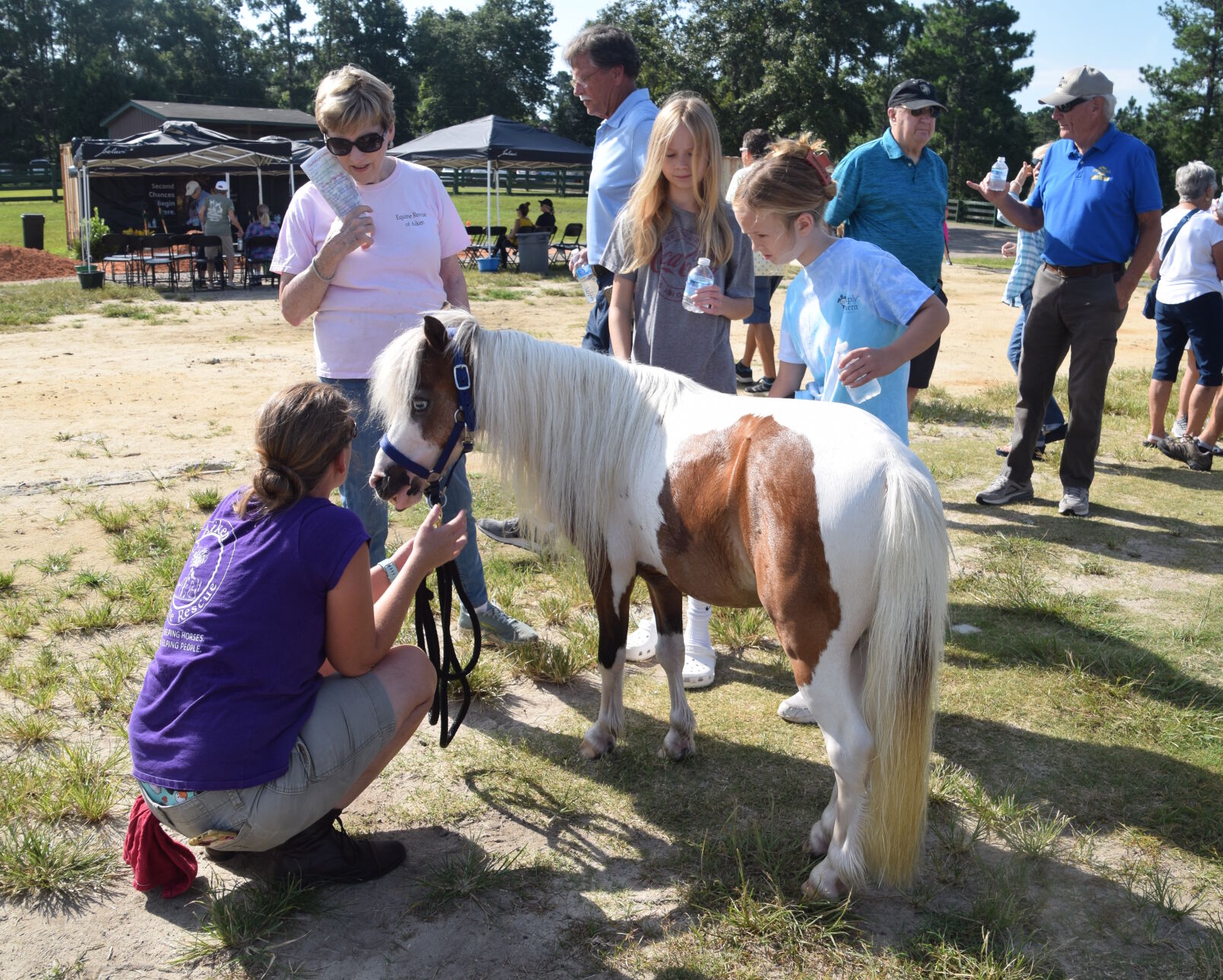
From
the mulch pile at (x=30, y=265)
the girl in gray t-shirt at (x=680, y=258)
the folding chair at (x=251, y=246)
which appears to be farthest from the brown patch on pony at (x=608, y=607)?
the mulch pile at (x=30, y=265)

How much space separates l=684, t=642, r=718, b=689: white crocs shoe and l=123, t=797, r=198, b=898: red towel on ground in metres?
1.84

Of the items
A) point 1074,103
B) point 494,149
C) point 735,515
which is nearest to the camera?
point 735,515

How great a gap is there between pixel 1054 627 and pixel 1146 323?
39.7 feet

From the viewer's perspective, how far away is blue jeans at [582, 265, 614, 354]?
3920mm

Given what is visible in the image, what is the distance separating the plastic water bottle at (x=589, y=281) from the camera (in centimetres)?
396

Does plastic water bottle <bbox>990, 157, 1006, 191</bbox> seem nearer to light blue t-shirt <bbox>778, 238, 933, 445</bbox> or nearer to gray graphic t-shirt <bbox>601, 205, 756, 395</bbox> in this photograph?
gray graphic t-shirt <bbox>601, 205, 756, 395</bbox>

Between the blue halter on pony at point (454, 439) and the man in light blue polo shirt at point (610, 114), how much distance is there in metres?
1.27

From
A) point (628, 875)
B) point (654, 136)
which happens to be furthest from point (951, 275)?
point (628, 875)

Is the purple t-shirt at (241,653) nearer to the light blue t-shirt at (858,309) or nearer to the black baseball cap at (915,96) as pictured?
the light blue t-shirt at (858,309)

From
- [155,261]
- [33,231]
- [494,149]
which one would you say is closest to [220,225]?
[155,261]

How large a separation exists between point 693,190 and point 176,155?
16650mm

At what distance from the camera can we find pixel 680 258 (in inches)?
129

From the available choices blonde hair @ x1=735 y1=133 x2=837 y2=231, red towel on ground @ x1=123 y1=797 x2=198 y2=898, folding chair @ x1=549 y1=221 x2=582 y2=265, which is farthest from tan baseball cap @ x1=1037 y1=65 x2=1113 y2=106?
folding chair @ x1=549 y1=221 x2=582 y2=265

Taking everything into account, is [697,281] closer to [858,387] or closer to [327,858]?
[858,387]
